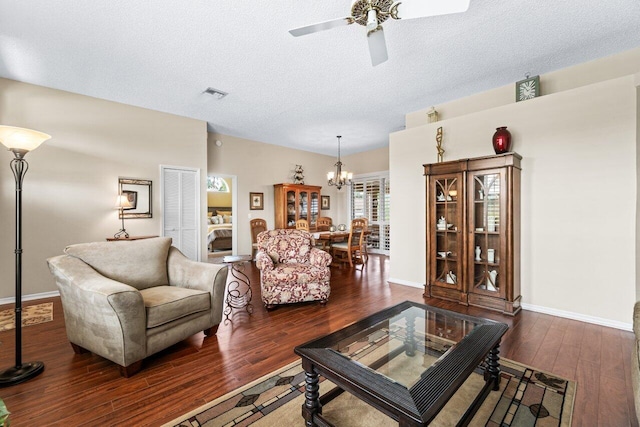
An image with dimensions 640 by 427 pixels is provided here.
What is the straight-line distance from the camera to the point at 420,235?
14.0 feet

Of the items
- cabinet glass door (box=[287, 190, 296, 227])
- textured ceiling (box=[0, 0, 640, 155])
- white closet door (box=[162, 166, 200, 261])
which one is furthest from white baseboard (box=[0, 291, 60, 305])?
cabinet glass door (box=[287, 190, 296, 227])

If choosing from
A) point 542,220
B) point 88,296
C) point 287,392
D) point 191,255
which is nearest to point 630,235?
point 542,220

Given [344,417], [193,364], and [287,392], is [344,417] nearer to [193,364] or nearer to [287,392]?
[287,392]

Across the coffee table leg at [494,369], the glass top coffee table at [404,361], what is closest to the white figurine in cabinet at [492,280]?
the glass top coffee table at [404,361]

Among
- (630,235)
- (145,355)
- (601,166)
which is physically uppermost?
(601,166)

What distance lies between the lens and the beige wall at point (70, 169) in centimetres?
362

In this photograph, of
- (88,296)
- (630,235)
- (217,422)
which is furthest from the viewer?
(630,235)

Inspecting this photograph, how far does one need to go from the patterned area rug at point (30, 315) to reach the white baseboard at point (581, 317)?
→ 219 inches

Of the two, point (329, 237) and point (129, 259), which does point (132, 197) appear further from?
point (329, 237)

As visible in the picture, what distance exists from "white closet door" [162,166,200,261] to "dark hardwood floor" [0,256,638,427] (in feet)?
6.89

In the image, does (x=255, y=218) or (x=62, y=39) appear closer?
(x=62, y=39)

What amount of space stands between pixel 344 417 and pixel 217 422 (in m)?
0.73

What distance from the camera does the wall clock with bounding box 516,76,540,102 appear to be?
3.34 m

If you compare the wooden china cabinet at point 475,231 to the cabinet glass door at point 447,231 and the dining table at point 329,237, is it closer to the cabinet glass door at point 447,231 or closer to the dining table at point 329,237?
the cabinet glass door at point 447,231
